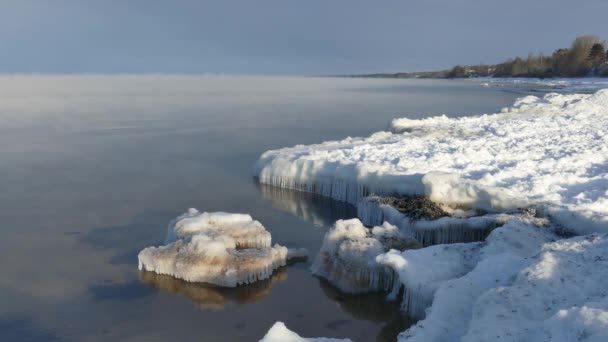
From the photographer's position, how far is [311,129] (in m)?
24.7

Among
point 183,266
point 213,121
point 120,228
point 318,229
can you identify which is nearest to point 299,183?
point 318,229

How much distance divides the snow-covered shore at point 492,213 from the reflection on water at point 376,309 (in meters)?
0.20

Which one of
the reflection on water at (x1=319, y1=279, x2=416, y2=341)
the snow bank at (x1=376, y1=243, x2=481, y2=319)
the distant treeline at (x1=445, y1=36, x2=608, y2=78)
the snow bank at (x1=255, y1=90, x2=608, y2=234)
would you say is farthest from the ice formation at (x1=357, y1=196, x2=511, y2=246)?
the distant treeline at (x1=445, y1=36, x2=608, y2=78)

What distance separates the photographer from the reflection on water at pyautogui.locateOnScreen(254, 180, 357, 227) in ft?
37.0

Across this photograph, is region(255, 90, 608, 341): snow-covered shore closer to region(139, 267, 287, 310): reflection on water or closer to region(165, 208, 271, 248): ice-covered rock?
region(139, 267, 287, 310): reflection on water

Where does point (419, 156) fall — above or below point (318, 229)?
above

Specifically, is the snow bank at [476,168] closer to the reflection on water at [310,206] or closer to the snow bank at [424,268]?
the reflection on water at [310,206]

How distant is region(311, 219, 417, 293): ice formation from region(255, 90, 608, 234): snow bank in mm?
2166

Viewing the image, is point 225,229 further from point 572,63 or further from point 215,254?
point 572,63

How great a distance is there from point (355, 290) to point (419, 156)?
6851 mm

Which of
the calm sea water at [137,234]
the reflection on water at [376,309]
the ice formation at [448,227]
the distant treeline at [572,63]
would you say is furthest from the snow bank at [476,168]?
the distant treeline at [572,63]

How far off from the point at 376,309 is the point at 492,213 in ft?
11.9

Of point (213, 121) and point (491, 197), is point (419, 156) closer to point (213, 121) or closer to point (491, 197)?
point (491, 197)

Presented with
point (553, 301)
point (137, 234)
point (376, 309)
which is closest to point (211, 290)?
point (376, 309)
